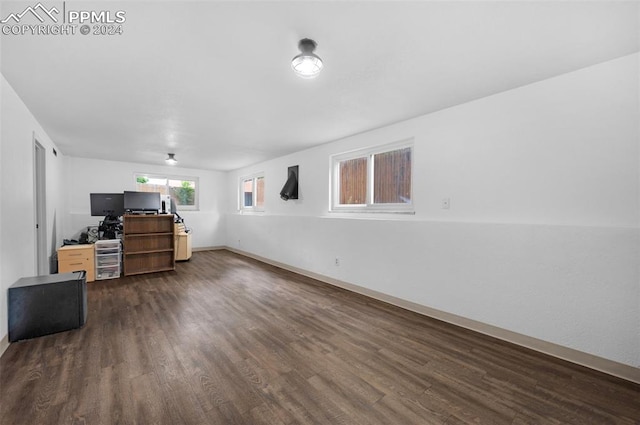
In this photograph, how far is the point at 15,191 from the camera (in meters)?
2.39

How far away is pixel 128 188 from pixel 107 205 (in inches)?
51.9

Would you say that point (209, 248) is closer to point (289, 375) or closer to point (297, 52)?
point (289, 375)

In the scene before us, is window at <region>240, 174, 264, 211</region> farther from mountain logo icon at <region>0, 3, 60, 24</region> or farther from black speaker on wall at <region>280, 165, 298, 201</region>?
mountain logo icon at <region>0, 3, 60, 24</region>

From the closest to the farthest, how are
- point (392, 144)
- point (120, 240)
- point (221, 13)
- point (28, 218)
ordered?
point (221, 13) → point (28, 218) → point (392, 144) → point (120, 240)

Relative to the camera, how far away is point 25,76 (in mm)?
2176

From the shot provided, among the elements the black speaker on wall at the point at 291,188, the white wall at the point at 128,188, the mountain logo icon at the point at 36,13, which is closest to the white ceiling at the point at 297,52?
the mountain logo icon at the point at 36,13

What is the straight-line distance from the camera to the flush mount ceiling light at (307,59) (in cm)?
170

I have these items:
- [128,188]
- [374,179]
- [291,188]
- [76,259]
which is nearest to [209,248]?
[128,188]

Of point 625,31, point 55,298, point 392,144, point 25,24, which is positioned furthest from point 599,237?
point 55,298

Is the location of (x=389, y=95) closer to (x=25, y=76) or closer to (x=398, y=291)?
(x=398, y=291)

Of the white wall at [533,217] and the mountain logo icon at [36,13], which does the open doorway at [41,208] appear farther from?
the white wall at [533,217]

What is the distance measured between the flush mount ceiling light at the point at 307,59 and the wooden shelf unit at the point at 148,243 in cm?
448

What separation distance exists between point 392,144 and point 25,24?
339 cm

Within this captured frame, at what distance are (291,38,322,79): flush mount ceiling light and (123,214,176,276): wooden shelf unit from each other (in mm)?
4484
